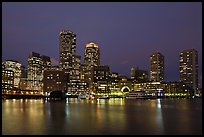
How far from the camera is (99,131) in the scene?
115ft

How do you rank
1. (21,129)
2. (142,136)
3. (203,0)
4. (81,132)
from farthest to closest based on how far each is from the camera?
(21,129), (81,132), (142,136), (203,0)

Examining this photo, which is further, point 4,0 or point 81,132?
point 81,132

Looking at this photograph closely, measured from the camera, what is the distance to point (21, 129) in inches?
1422

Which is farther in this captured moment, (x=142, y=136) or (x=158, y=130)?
(x=158, y=130)

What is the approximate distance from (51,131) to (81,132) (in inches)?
139

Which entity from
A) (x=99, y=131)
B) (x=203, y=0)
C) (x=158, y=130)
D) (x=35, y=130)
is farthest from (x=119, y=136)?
(x=203, y=0)

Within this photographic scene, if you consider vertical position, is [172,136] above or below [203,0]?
below

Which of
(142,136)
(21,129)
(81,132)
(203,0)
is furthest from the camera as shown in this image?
(21,129)

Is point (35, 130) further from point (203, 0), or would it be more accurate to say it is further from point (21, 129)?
point (203, 0)

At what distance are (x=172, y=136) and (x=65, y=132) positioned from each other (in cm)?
1163

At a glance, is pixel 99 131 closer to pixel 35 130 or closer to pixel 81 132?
pixel 81 132

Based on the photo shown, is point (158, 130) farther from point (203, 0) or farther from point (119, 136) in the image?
point (203, 0)

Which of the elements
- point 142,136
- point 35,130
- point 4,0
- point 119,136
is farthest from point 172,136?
point 4,0

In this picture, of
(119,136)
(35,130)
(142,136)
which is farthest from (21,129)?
(142,136)
